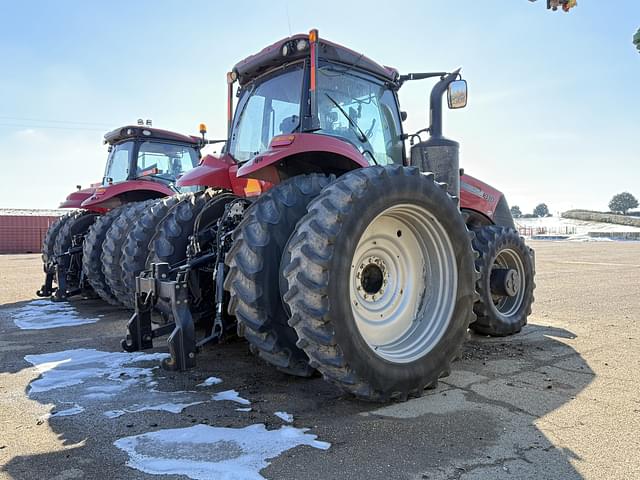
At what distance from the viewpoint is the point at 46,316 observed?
6.77m

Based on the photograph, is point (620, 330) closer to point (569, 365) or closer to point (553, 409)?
point (569, 365)

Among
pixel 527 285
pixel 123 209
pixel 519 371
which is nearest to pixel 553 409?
pixel 519 371

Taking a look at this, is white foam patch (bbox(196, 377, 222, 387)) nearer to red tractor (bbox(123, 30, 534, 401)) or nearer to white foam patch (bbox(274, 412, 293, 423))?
red tractor (bbox(123, 30, 534, 401))

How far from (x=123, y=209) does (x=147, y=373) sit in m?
3.88

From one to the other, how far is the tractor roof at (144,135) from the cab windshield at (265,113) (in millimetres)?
4377

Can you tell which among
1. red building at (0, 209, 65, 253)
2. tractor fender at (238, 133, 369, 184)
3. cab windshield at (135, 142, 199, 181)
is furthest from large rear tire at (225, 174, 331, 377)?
red building at (0, 209, 65, 253)

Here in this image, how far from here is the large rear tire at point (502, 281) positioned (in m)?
5.03

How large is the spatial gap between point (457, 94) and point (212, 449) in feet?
12.0

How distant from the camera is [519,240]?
551cm

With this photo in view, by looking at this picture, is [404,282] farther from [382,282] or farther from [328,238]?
[328,238]

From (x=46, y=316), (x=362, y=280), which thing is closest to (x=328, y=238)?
(x=362, y=280)

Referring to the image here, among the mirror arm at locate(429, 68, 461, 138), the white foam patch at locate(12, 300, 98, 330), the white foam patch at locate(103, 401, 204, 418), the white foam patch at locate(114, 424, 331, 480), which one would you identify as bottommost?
the white foam patch at locate(12, 300, 98, 330)

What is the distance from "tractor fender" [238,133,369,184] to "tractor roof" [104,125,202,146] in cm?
570

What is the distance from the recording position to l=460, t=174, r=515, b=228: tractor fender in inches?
219
